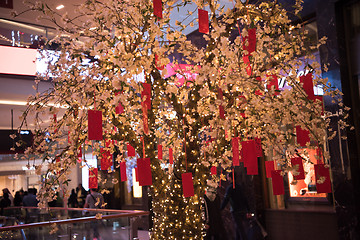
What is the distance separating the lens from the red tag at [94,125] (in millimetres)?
2980

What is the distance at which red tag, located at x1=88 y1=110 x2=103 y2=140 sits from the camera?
2980mm

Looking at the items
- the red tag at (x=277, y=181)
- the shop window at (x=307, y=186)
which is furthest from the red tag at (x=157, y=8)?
the shop window at (x=307, y=186)

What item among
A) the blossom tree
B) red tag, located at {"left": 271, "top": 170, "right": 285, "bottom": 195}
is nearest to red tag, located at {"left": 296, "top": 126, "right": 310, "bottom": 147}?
the blossom tree

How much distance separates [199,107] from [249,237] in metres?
4.53

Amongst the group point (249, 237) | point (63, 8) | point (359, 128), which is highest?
point (63, 8)

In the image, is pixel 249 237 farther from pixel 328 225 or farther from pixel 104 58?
pixel 104 58

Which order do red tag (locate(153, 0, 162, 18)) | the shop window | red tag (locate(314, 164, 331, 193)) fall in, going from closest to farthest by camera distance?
red tag (locate(153, 0, 162, 18)) < red tag (locate(314, 164, 331, 193)) < the shop window

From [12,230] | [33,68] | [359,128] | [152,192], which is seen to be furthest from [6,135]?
[359,128]

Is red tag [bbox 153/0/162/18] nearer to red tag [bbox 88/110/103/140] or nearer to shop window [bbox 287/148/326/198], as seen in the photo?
red tag [bbox 88/110/103/140]

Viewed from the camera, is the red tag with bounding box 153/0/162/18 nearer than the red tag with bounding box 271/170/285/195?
Yes

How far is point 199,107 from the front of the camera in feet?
13.5

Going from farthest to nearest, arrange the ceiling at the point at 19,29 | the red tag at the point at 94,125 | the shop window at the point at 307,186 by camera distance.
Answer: the ceiling at the point at 19,29 → the shop window at the point at 307,186 → the red tag at the point at 94,125

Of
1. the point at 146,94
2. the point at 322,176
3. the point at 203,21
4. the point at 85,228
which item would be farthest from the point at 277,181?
the point at 85,228

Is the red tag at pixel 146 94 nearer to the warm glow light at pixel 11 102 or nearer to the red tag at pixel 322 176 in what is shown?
the red tag at pixel 322 176
